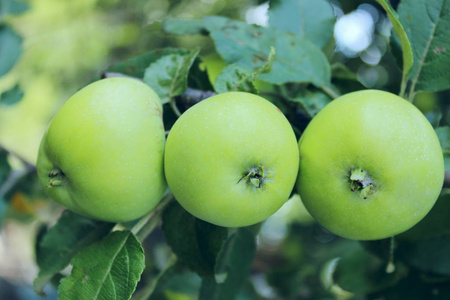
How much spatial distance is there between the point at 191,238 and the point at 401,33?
0.52 metres

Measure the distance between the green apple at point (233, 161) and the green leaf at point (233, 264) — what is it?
31cm

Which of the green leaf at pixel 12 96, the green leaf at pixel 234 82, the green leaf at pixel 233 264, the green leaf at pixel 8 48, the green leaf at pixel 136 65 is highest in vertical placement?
the green leaf at pixel 234 82

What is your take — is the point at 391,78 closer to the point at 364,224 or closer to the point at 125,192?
the point at 364,224

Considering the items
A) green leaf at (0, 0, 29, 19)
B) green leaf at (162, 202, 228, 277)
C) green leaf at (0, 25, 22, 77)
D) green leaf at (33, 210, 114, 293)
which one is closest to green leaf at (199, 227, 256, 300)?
green leaf at (162, 202, 228, 277)

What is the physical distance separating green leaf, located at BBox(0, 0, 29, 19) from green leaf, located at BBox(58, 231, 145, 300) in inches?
35.4

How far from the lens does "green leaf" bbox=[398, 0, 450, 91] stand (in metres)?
0.68

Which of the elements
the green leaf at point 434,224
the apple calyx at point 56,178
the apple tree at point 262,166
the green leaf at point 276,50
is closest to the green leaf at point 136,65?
the apple tree at point 262,166

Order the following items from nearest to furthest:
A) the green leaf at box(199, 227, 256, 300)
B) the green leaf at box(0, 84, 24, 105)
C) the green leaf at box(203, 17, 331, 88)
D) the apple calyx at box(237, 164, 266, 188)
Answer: the apple calyx at box(237, 164, 266, 188)
the green leaf at box(203, 17, 331, 88)
the green leaf at box(199, 227, 256, 300)
the green leaf at box(0, 84, 24, 105)

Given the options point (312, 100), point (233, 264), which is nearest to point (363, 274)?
point (233, 264)

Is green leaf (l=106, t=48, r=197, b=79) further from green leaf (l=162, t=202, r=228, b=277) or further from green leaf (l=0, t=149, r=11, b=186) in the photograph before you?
green leaf (l=0, t=149, r=11, b=186)

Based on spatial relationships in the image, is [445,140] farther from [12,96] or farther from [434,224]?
[12,96]

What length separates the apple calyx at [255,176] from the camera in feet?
1.56

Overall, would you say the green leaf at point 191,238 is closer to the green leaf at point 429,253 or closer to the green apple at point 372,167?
the green apple at point 372,167

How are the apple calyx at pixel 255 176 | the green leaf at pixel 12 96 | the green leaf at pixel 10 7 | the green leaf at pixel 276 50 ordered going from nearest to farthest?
the apple calyx at pixel 255 176 < the green leaf at pixel 276 50 < the green leaf at pixel 12 96 < the green leaf at pixel 10 7
